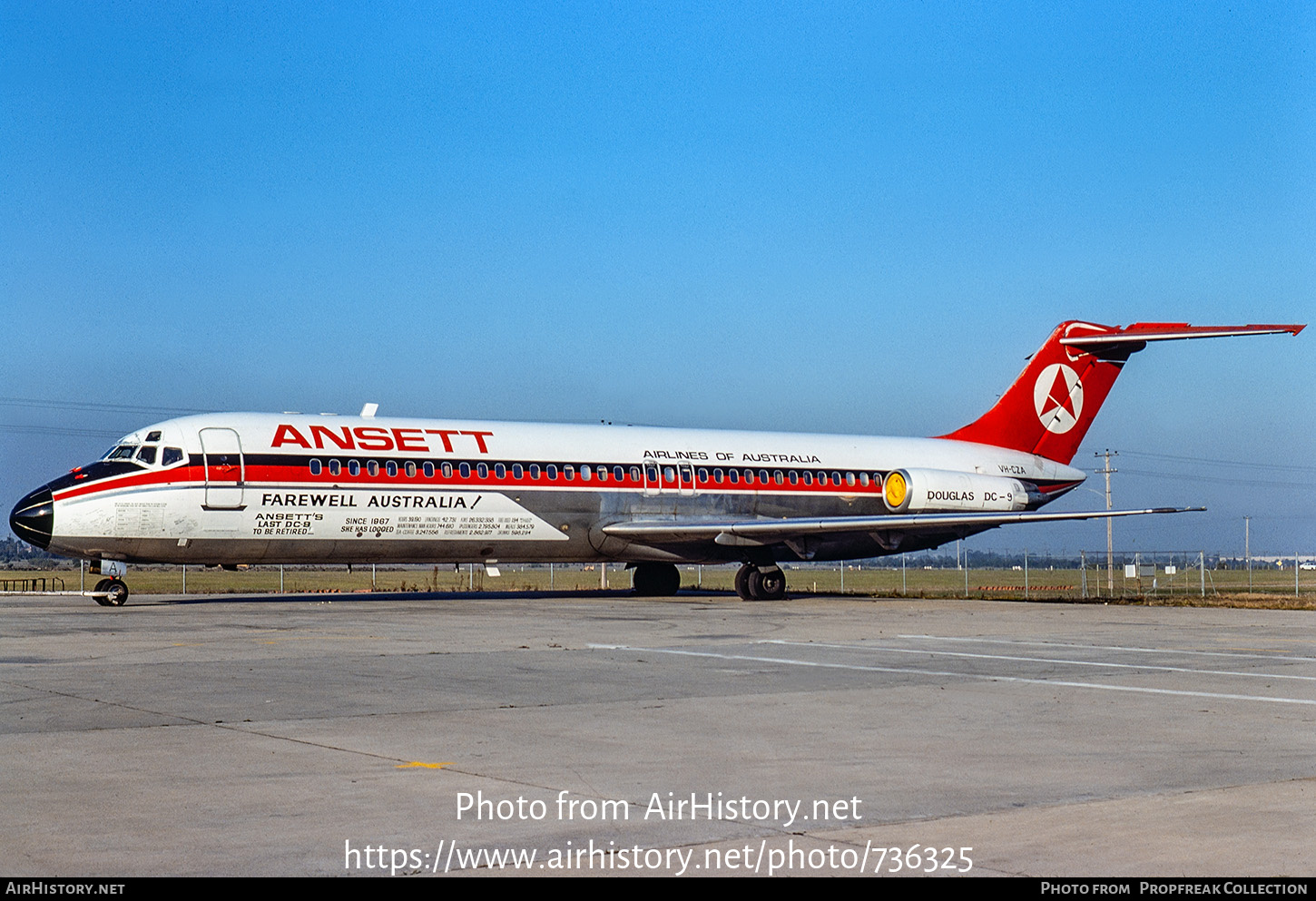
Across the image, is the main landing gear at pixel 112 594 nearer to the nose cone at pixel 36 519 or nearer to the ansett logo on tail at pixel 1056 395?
the nose cone at pixel 36 519

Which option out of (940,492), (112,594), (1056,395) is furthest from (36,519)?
(1056,395)

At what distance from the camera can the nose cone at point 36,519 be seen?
25875 millimetres

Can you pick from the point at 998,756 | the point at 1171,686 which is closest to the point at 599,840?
the point at 998,756

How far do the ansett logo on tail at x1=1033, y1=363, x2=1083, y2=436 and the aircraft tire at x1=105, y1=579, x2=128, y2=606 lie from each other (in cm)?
2415

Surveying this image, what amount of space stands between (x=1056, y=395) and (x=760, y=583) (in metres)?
11.4

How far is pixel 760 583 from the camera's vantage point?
32688 mm

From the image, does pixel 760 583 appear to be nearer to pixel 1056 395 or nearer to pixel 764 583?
pixel 764 583

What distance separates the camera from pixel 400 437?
29156 mm

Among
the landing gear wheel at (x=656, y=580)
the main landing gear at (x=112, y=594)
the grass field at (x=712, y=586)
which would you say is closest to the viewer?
the main landing gear at (x=112, y=594)

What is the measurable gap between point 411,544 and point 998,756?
69.5 ft

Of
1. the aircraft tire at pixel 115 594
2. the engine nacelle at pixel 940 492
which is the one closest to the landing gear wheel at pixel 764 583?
the engine nacelle at pixel 940 492

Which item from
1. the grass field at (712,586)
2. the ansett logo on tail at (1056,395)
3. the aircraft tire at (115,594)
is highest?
the ansett logo on tail at (1056,395)

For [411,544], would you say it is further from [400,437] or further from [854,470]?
[854,470]

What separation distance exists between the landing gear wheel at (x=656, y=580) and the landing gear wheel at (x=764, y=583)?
378cm
